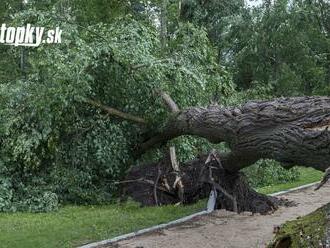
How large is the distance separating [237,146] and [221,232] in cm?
107

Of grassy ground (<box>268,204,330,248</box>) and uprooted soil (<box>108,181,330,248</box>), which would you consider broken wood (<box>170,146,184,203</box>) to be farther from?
grassy ground (<box>268,204,330,248</box>)

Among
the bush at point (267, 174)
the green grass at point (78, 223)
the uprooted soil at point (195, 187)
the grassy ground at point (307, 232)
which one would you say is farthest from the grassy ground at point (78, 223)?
the grassy ground at point (307, 232)

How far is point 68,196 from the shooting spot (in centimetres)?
859

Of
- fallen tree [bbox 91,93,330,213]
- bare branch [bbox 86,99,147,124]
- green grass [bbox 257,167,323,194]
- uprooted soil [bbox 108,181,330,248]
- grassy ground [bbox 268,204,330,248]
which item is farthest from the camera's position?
green grass [bbox 257,167,323,194]

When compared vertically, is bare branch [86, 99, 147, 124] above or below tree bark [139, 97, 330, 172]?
above

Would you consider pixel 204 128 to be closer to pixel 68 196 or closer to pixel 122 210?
pixel 122 210

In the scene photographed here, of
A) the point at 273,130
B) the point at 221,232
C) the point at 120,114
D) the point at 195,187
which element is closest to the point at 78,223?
the point at 221,232

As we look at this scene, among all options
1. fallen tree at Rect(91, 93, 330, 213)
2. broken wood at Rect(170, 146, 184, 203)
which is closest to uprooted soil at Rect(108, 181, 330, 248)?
fallen tree at Rect(91, 93, 330, 213)

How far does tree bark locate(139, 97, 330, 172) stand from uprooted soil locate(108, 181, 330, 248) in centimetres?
78

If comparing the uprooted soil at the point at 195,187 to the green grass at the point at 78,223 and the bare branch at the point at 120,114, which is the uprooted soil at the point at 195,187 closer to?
the green grass at the point at 78,223

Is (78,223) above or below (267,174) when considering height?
below

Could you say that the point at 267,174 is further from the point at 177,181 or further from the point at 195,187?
the point at 177,181

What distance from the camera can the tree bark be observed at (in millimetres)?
4992

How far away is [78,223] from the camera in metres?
6.87
